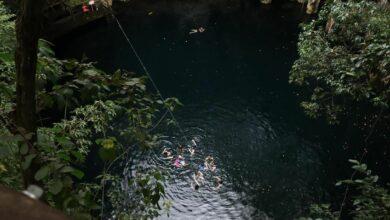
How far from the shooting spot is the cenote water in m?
15.3

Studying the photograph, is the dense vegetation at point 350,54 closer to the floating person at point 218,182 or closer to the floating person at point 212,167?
the floating person at point 218,182

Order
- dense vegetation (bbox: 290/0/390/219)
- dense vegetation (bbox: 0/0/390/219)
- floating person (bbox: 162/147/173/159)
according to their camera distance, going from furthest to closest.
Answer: floating person (bbox: 162/147/173/159) → dense vegetation (bbox: 290/0/390/219) → dense vegetation (bbox: 0/0/390/219)

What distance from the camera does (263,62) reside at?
26422 mm

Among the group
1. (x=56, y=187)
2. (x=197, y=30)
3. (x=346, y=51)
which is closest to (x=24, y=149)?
(x=56, y=187)

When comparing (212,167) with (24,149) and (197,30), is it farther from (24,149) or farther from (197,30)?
(197,30)

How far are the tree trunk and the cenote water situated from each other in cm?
1225

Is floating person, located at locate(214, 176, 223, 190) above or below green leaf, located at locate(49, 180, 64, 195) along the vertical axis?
below

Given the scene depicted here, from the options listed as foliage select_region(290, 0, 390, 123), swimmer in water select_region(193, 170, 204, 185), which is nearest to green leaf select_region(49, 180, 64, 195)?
foliage select_region(290, 0, 390, 123)

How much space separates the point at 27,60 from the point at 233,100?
2059 centimetres

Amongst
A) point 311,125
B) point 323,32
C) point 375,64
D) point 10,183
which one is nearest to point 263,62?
point 311,125

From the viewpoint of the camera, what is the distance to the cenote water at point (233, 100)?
1534cm

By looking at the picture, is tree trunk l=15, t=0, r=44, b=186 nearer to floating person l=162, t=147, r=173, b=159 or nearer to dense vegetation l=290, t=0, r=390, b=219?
dense vegetation l=290, t=0, r=390, b=219

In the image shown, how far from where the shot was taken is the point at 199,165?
56.0ft

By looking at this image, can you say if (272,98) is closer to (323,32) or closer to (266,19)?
(323,32)
